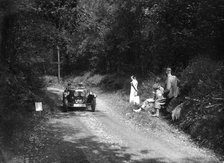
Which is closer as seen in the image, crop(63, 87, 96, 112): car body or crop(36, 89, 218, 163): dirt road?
crop(36, 89, 218, 163): dirt road

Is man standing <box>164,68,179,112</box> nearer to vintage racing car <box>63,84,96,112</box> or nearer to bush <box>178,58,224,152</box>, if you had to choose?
bush <box>178,58,224,152</box>

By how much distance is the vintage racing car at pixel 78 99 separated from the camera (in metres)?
19.9

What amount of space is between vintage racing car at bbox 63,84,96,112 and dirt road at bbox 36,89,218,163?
2546 millimetres

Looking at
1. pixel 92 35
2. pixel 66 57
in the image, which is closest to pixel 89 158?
pixel 92 35

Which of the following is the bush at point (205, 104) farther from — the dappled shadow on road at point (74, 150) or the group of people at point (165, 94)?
the dappled shadow on road at point (74, 150)

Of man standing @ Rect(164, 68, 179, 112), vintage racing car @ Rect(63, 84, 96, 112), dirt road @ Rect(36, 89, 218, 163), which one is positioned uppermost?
man standing @ Rect(164, 68, 179, 112)

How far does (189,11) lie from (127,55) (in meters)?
11.7

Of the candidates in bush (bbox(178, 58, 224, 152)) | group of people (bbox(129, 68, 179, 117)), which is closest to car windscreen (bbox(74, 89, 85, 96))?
group of people (bbox(129, 68, 179, 117))

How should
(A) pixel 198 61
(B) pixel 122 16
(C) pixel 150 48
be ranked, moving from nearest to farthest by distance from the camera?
(A) pixel 198 61
(C) pixel 150 48
(B) pixel 122 16

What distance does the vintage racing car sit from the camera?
19891 mm

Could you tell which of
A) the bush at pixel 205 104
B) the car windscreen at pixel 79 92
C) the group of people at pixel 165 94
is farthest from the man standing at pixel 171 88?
the car windscreen at pixel 79 92

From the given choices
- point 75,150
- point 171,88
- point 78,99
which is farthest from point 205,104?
point 78,99

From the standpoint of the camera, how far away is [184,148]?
12.1m

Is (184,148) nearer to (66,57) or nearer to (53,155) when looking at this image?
(53,155)
